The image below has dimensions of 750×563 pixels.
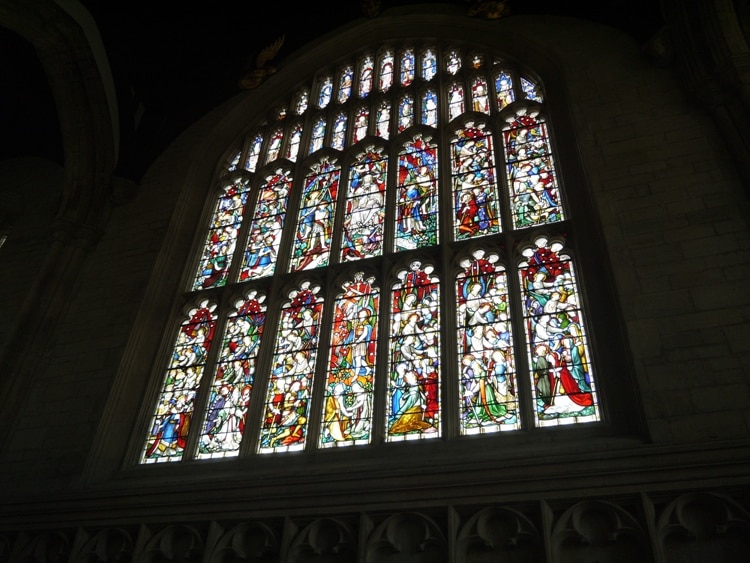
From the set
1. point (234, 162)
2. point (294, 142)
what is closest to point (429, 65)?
point (294, 142)

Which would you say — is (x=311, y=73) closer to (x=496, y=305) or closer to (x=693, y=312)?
(x=496, y=305)

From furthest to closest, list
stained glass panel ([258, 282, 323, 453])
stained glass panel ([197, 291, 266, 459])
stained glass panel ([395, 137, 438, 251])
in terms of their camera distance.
→ 1. stained glass panel ([395, 137, 438, 251])
2. stained glass panel ([197, 291, 266, 459])
3. stained glass panel ([258, 282, 323, 453])

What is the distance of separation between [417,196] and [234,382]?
275 cm

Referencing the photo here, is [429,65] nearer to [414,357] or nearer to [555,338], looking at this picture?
[414,357]

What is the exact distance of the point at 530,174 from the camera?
21.5 feet

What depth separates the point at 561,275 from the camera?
562 centimetres

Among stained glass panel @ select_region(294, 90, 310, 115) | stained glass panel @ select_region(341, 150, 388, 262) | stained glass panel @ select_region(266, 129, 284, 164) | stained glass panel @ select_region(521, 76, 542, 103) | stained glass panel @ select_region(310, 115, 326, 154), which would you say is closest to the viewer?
stained glass panel @ select_region(341, 150, 388, 262)

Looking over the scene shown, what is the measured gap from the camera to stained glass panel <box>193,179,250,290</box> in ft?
23.7

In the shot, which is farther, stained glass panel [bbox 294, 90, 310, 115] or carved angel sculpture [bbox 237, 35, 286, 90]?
carved angel sculpture [bbox 237, 35, 286, 90]

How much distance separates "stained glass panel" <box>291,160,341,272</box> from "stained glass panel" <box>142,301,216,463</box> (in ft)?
3.72

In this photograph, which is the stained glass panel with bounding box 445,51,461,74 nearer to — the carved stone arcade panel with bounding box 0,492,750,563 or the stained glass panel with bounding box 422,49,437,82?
the stained glass panel with bounding box 422,49,437,82

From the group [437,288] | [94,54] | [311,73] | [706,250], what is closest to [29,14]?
[94,54]

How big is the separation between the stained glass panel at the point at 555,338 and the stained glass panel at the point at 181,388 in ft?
10.6

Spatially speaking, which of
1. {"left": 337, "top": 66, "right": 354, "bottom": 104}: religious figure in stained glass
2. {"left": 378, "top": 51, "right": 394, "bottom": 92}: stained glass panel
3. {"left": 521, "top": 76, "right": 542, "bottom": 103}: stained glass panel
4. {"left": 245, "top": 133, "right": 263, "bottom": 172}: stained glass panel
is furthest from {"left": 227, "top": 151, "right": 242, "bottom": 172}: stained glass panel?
{"left": 521, "top": 76, "right": 542, "bottom": 103}: stained glass panel
